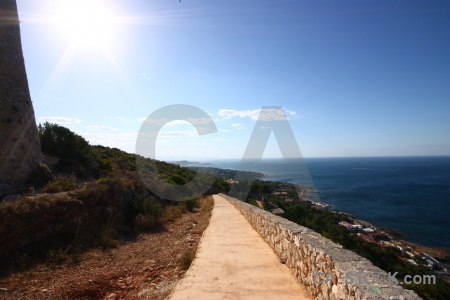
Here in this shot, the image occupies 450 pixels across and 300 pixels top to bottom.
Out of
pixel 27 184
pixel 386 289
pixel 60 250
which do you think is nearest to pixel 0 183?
pixel 27 184

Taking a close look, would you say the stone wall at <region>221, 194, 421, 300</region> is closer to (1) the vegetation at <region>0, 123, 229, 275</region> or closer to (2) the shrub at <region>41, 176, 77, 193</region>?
(1) the vegetation at <region>0, 123, 229, 275</region>

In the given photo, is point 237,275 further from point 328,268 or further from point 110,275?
point 110,275

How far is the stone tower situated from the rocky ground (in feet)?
15.4

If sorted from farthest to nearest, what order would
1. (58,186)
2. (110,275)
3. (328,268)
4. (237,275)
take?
(58,186)
(110,275)
(237,275)
(328,268)

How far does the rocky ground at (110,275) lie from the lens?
385cm

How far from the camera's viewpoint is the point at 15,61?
927cm

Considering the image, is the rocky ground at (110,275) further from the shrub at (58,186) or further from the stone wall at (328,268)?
the shrub at (58,186)

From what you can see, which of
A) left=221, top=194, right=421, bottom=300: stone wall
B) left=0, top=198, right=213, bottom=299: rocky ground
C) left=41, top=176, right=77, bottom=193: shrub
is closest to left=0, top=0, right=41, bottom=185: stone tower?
left=41, top=176, right=77, bottom=193: shrub

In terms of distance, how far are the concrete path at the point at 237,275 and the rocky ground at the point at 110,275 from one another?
0.49 m

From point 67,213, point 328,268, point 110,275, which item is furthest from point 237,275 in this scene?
point 67,213

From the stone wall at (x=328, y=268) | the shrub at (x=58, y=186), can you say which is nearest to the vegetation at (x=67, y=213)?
the shrub at (x=58, y=186)

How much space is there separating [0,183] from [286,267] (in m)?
8.46

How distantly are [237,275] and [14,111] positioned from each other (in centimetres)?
1032

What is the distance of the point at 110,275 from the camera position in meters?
4.66
